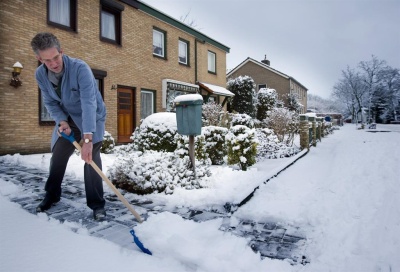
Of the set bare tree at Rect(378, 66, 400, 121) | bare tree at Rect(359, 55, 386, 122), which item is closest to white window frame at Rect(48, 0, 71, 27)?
bare tree at Rect(359, 55, 386, 122)

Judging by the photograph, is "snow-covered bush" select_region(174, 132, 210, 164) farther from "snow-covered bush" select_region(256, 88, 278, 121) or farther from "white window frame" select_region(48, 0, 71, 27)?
"snow-covered bush" select_region(256, 88, 278, 121)

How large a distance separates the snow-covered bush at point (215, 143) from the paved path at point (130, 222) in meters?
2.85

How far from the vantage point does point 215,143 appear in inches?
245

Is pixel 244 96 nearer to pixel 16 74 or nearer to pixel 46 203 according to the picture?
pixel 16 74

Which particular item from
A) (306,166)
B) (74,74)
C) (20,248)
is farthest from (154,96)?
(20,248)

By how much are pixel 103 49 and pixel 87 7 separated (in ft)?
4.85

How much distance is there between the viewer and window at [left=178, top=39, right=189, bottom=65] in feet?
49.2

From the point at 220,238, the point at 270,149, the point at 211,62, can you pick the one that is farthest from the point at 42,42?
the point at 211,62

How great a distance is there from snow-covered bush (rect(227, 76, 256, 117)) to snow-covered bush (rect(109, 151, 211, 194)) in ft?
51.8

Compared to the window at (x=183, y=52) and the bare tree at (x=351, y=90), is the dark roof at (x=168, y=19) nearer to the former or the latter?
the window at (x=183, y=52)

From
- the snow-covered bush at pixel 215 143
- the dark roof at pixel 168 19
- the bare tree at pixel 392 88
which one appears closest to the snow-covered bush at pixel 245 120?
the snow-covered bush at pixel 215 143

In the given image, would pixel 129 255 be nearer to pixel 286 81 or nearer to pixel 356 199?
pixel 356 199

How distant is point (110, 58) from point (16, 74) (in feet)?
12.0

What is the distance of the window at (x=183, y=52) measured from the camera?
15.0m
